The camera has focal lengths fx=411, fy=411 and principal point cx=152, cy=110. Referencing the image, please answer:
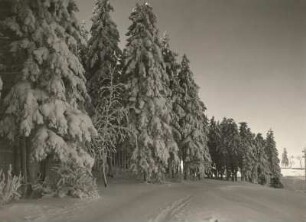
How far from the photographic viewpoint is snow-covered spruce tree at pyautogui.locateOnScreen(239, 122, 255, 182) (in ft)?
212

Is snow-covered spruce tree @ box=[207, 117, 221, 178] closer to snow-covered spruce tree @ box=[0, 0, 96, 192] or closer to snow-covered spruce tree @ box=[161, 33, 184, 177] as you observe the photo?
snow-covered spruce tree @ box=[161, 33, 184, 177]

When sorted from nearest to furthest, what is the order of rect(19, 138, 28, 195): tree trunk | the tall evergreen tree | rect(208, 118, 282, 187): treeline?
1. rect(19, 138, 28, 195): tree trunk
2. the tall evergreen tree
3. rect(208, 118, 282, 187): treeline

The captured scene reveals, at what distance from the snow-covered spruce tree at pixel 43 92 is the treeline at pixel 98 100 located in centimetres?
4

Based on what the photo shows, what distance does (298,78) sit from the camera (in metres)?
16.0

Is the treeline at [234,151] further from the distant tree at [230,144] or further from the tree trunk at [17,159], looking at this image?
the tree trunk at [17,159]

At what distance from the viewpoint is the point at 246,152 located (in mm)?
65312

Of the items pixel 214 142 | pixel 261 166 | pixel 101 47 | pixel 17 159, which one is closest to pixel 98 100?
pixel 101 47

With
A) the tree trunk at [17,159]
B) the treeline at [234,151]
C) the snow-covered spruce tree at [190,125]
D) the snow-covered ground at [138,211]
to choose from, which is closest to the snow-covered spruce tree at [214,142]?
the treeline at [234,151]

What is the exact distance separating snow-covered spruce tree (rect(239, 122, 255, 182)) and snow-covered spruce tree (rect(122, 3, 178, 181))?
34675mm

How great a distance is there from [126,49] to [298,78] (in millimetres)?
18854

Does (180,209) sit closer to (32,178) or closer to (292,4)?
(32,178)

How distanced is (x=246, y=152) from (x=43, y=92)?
5199cm

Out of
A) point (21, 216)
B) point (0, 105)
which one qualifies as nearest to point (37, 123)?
point (0, 105)

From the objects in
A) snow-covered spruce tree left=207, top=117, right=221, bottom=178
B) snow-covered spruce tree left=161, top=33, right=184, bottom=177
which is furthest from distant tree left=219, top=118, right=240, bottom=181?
snow-covered spruce tree left=161, top=33, right=184, bottom=177
